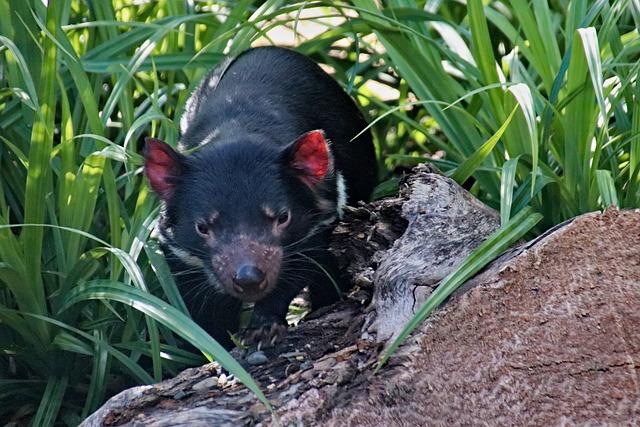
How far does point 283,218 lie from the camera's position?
2836 mm

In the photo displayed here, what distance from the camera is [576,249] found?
211 cm

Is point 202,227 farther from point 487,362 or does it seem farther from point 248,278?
point 487,362

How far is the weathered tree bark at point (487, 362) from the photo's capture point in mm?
1979

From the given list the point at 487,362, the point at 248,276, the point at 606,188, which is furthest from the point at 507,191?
the point at 248,276

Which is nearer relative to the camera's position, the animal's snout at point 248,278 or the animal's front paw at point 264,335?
the animal's front paw at point 264,335

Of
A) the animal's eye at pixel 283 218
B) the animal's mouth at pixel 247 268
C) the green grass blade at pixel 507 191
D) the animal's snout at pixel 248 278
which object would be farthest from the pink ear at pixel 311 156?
the green grass blade at pixel 507 191

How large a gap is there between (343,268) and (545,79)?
73 centimetres

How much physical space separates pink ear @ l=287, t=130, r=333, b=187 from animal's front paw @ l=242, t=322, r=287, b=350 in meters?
0.46

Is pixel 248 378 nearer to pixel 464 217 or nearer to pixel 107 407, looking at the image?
pixel 107 407

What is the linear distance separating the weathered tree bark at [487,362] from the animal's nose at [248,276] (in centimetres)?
35

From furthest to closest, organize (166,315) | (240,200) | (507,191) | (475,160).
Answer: (240,200) < (475,160) < (507,191) < (166,315)

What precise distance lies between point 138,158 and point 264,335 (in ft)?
2.25

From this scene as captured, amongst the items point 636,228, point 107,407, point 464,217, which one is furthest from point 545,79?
point 107,407

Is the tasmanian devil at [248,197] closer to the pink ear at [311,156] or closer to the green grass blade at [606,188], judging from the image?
the pink ear at [311,156]
